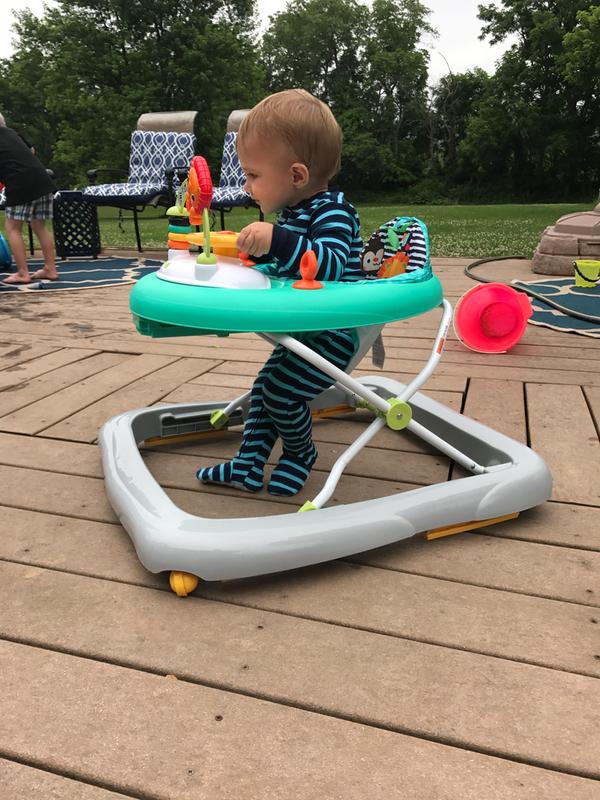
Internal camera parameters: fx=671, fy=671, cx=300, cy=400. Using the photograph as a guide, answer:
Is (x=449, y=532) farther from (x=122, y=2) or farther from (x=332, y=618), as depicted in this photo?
(x=122, y=2)

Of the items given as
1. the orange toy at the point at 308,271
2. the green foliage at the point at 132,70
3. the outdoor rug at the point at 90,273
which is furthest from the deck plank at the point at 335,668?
the green foliage at the point at 132,70

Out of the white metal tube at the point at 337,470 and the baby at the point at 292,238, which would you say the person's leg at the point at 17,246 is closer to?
the baby at the point at 292,238

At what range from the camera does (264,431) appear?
1437mm

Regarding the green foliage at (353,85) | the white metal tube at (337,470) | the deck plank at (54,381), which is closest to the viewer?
the white metal tube at (337,470)

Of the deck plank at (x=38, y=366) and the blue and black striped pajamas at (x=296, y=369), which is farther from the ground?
the blue and black striped pajamas at (x=296, y=369)

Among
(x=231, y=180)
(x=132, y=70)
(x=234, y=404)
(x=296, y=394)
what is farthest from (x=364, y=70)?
(x=296, y=394)

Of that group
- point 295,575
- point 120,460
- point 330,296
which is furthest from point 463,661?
point 120,460

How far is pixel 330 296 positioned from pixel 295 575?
1.53 ft

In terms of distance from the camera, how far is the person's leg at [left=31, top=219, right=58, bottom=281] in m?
4.14

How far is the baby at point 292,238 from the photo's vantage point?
3.86ft

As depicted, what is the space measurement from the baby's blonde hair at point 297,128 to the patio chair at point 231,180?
13.6 feet

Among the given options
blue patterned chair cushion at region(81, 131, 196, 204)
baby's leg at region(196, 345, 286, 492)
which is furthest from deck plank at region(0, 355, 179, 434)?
blue patterned chair cushion at region(81, 131, 196, 204)

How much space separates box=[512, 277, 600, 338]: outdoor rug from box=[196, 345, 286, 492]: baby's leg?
1770 millimetres

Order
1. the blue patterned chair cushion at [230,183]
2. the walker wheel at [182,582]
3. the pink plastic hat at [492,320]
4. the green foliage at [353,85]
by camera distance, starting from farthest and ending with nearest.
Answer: the green foliage at [353,85], the blue patterned chair cushion at [230,183], the pink plastic hat at [492,320], the walker wheel at [182,582]
